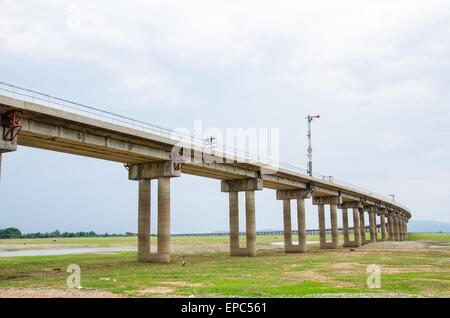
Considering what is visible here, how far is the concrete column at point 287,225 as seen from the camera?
2362 inches

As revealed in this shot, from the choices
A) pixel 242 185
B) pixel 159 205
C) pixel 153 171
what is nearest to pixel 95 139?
pixel 153 171

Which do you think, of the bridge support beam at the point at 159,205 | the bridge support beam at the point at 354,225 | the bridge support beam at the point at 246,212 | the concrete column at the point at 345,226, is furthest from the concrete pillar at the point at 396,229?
the bridge support beam at the point at 159,205

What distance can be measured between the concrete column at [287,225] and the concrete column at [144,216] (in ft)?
84.8

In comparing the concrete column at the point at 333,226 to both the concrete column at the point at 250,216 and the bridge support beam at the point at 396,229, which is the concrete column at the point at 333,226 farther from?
the bridge support beam at the point at 396,229

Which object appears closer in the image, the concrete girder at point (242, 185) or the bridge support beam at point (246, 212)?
the bridge support beam at point (246, 212)

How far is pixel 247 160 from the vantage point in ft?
150

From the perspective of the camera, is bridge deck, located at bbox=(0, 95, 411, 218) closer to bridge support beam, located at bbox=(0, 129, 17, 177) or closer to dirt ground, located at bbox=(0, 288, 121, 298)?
bridge support beam, located at bbox=(0, 129, 17, 177)

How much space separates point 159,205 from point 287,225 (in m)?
28.2

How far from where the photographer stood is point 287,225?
61438mm

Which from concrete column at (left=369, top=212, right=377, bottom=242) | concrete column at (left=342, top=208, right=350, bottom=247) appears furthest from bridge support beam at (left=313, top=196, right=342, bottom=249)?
concrete column at (left=369, top=212, right=377, bottom=242)

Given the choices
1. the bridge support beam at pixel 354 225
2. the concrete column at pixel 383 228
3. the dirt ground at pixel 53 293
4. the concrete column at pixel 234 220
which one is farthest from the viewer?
the concrete column at pixel 383 228

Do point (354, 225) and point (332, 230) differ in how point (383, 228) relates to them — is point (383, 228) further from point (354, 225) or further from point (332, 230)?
point (332, 230)

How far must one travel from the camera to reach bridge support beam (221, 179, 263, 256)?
5009cm
